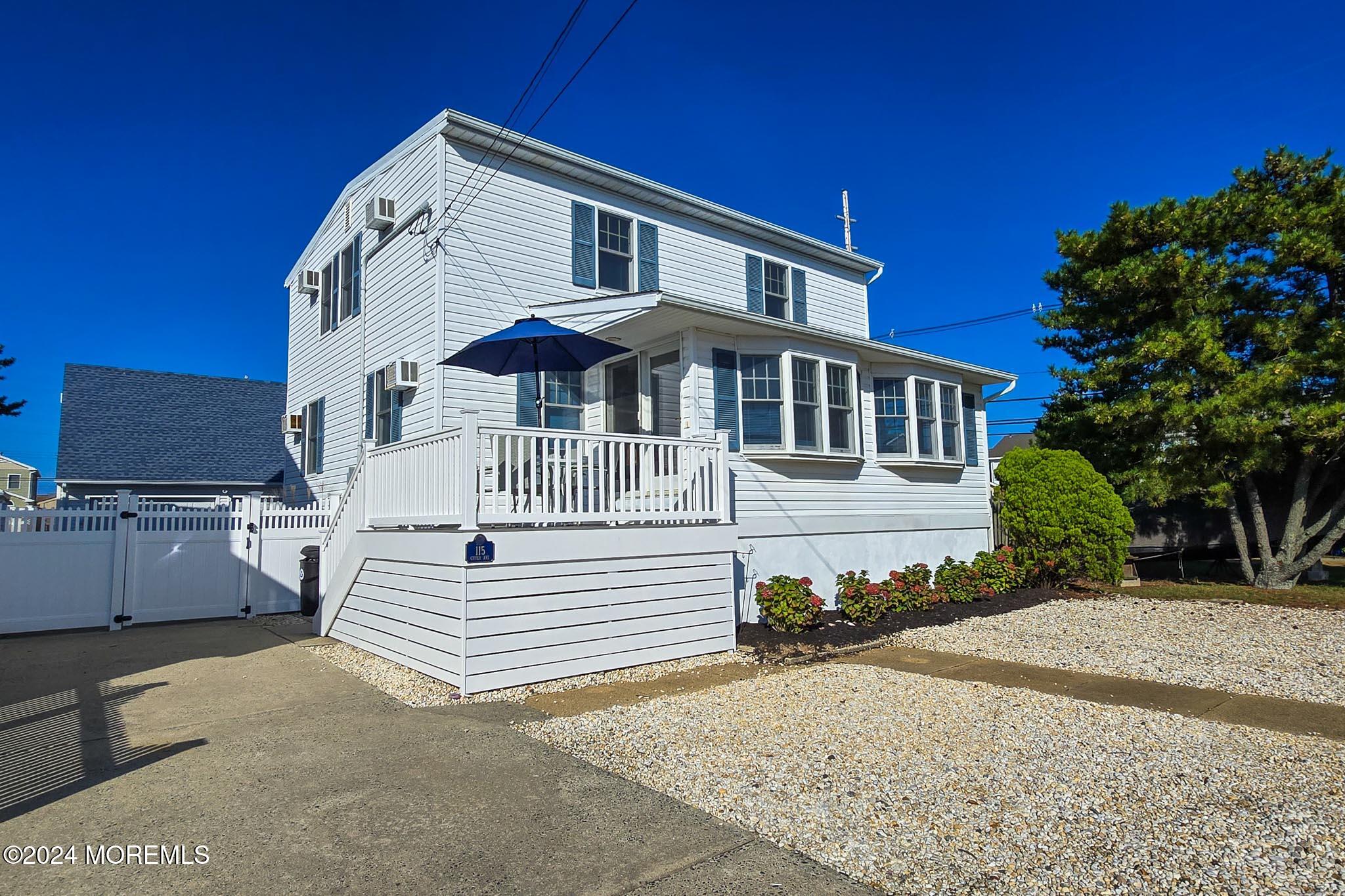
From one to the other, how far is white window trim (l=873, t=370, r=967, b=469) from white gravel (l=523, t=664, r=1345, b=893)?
631 centimetres

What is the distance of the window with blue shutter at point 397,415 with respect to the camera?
436 inches

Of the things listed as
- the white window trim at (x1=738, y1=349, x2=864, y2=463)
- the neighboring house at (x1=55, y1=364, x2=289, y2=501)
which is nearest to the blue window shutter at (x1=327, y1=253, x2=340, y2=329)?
the neighboring house at (x1=55, y1=364, x2=289, y2=501)

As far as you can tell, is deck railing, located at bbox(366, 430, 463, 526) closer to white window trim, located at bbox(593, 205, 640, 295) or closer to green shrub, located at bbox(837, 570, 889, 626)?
white window trim, located at bbox(593, 205, 640, 295)

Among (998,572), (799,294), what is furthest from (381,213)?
(998,572)

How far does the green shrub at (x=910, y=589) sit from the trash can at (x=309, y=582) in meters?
7.77

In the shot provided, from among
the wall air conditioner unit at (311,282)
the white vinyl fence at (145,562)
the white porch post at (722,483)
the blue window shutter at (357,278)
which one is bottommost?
the white vinyl fence at (145,562)

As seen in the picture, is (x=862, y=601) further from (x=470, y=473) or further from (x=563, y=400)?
(x=470, y=473)

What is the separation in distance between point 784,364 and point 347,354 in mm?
7457

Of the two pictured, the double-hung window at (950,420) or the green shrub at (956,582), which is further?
the double-hung window at (950,420)

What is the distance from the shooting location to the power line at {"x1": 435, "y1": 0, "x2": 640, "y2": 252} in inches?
297

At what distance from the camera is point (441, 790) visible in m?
4.18

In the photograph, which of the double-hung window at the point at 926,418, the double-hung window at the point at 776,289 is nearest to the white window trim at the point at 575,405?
the double-hung window at the point at 776,289

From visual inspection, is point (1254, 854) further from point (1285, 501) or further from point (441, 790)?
point (1285, 501)

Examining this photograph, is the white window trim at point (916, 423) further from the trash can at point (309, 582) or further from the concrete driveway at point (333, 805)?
the trash can at point (309, 582)
